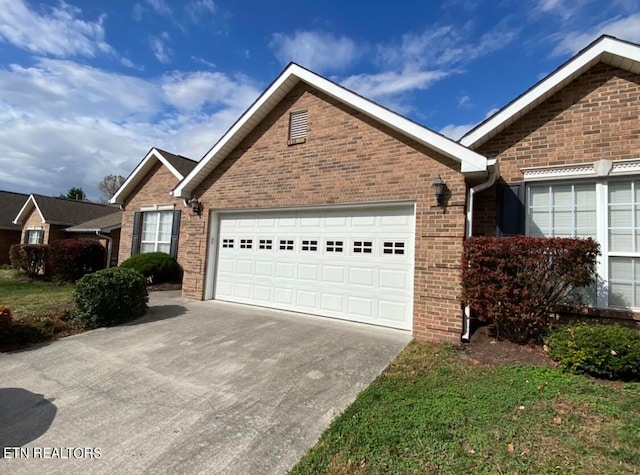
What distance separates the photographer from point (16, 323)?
20.6 ft

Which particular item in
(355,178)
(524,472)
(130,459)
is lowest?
(130,459)

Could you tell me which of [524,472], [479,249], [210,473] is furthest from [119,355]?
[479,249]

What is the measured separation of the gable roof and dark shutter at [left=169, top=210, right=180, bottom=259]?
3.36 m

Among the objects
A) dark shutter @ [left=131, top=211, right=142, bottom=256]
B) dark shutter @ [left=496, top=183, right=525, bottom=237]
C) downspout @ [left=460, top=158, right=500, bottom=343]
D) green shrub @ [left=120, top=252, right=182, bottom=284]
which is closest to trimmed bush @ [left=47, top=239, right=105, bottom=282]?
dark shutter @ [left=131, top=211, right=142, bottom=256]

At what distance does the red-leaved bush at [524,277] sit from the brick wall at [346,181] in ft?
1.63

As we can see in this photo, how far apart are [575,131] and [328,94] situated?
499 centimetres

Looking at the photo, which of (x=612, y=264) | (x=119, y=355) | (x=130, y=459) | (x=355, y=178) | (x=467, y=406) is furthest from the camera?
(x=355, y=178)

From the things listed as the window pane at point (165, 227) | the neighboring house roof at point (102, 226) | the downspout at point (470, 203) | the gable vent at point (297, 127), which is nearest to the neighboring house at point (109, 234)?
the neighboring house roof at point (102, 226)

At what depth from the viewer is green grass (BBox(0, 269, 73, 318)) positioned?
8.09 meters

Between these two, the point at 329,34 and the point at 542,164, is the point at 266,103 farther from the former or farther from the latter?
the point at 542,164

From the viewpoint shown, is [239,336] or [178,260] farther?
[178,260]

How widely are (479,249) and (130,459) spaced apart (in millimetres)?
5274

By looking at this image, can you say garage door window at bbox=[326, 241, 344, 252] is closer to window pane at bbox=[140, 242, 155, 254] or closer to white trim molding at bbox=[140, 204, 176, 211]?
white trim molding at bbox=[140, 204, 176, 211]

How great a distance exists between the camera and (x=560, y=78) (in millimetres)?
6066
